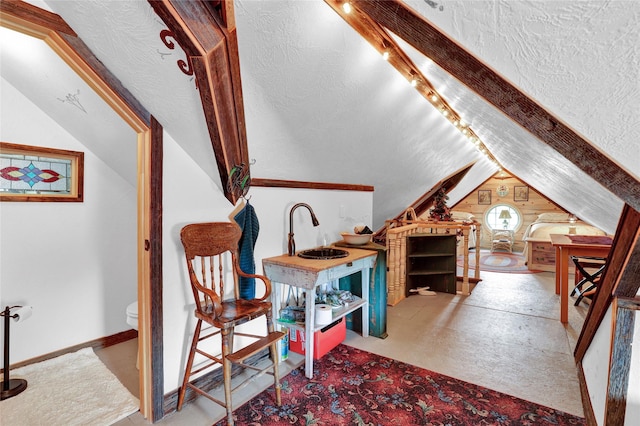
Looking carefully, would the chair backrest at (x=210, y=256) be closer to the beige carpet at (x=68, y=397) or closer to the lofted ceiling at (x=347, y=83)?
the lofted ceiling at (x=347, y=83)

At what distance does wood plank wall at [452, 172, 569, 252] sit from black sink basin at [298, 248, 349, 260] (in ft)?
21.7

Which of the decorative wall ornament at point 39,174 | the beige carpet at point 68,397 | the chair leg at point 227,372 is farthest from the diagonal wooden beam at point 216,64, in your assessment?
the beige carpet at point 68,397

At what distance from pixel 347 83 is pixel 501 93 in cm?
115

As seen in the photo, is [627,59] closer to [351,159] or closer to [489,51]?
[489,51]

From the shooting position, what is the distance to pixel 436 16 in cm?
82

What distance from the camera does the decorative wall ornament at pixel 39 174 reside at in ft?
6.81

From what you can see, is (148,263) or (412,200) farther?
(412,200)

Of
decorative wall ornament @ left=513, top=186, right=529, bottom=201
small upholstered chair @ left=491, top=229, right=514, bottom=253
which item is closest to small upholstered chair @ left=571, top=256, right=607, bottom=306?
small upholstered chair @ left=491, top=229, right=514, bottom=253

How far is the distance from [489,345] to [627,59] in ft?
8.44

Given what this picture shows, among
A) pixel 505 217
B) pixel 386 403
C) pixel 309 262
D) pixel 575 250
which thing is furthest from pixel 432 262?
pixel 505 217

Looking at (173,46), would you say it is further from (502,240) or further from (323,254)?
(502,240)

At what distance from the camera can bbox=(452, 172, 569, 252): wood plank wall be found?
7691 millimetres

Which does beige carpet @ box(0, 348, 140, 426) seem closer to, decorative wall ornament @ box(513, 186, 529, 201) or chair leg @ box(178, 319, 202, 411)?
chair leg @ box(178, 319, 202, 411)

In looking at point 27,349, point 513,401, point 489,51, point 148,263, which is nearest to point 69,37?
point 148,263
